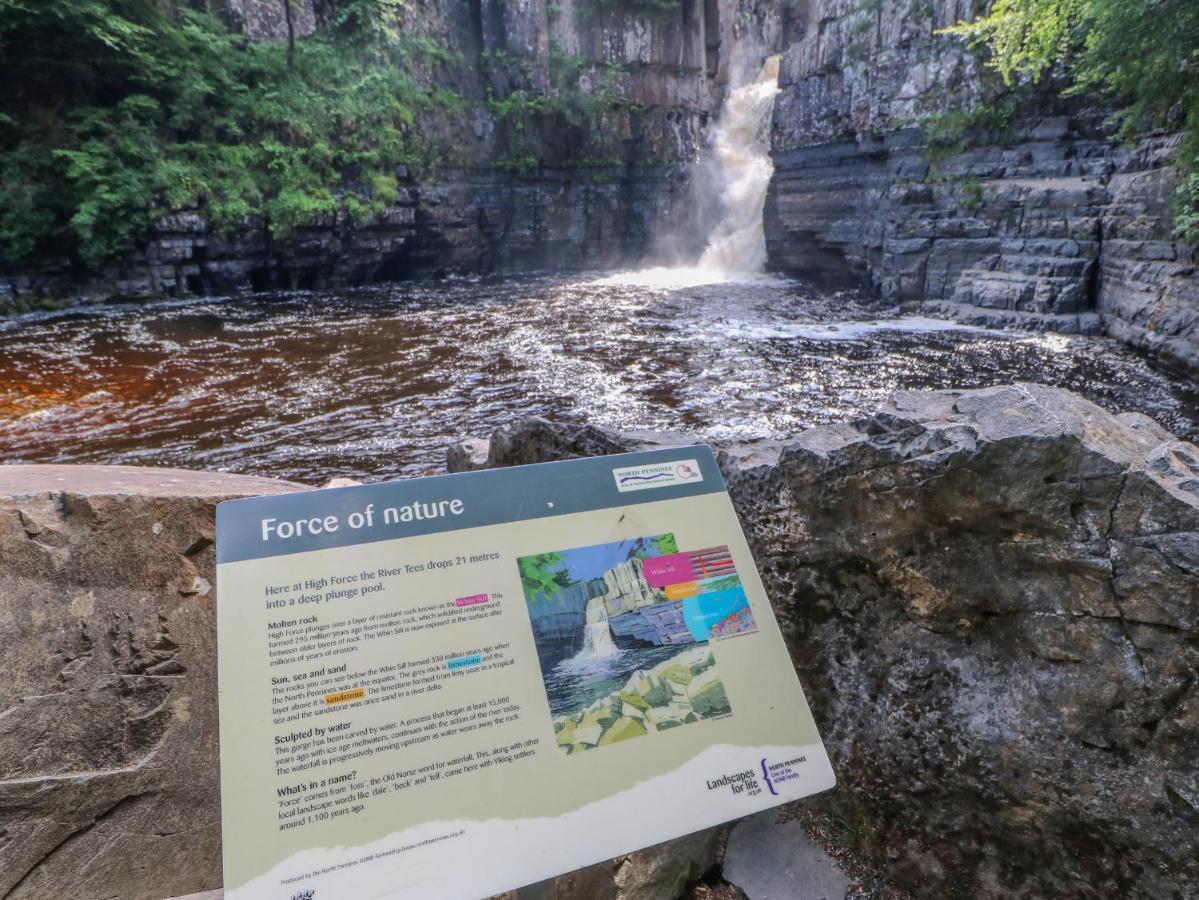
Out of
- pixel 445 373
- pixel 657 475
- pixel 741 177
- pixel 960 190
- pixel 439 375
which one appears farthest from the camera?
pixel 741 177

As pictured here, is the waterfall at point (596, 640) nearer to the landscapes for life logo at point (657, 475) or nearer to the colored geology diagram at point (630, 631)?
the colored geology diagram at point (630, 631)

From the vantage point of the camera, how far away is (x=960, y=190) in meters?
14.3

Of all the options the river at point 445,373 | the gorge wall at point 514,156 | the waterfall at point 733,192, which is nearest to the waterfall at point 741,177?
the waterfall at point 733,192

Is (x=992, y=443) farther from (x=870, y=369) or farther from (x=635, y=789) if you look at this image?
(x=870, y=369)

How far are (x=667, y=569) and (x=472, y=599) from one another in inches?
18.7

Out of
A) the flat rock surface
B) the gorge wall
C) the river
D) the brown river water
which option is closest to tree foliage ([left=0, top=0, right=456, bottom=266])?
the gorge wall

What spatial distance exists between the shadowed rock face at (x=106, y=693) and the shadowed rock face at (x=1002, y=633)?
214 cm

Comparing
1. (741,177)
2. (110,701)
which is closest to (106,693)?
(110,701)

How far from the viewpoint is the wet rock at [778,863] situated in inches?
77.4

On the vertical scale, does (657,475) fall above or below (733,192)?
below

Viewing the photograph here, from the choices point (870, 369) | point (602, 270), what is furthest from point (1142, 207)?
point (602, 270)

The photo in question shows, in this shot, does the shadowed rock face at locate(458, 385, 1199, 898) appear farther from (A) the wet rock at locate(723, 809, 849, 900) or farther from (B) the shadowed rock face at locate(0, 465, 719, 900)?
(B) the shadowed rock face at locate(0, 465, 719, 900)

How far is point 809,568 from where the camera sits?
2.23 metres

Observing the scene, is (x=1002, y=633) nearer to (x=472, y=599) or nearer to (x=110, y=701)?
(x=472, y=599)
